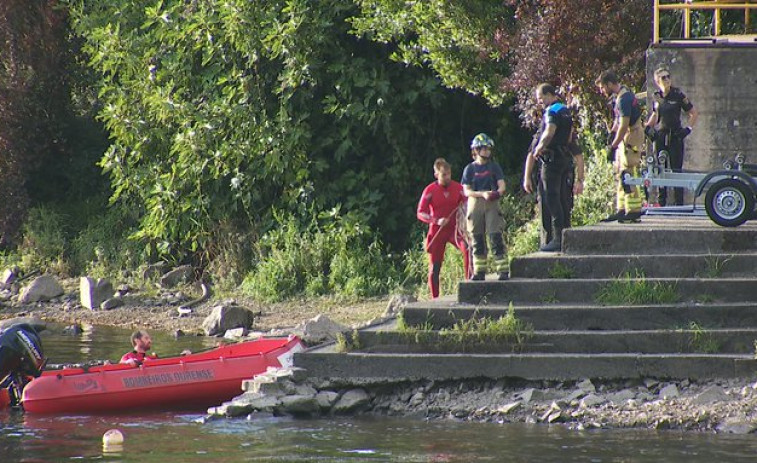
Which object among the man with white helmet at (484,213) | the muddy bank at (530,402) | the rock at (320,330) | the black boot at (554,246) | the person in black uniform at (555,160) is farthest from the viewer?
the rock at (320,330)

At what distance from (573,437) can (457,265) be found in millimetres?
7966

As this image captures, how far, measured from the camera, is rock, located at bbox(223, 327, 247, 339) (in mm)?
20058

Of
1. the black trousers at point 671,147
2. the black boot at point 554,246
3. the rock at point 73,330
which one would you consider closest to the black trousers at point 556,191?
the black boot at point 554,246

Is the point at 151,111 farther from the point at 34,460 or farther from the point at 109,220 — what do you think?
the point at 34,460

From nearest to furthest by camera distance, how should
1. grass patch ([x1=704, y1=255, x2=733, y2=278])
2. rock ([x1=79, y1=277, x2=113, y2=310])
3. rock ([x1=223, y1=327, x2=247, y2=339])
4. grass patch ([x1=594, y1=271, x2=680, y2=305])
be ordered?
grass patch ([x1=594, y1=271, x2=680, y2=305]) → grass patch ([x1=704, y1=255, x2=733, y2=278]) → rock ([x1=223, y1=327, x2=247, y2=339]) → rock ([x1=79, y1=277, x2=113, y2=310])

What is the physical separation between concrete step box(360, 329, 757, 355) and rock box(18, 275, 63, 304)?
12265 mm

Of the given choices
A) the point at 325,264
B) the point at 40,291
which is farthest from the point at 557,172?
the point at 40,291

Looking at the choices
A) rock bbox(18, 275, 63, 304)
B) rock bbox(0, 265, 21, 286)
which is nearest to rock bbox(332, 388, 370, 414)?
rock bbox(18, 275, 63, 304)

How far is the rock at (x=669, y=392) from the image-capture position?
1304cm

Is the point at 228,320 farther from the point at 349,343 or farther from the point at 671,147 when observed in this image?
the point at 671,147

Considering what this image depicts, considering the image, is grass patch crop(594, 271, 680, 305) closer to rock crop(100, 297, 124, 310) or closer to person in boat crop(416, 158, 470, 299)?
person in boat crop(416, 158, 470, 299)

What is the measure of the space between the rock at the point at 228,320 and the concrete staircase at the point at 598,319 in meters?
6.40

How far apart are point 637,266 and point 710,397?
1.91m

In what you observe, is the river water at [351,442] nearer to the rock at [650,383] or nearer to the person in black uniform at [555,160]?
the rock at [650,383]
